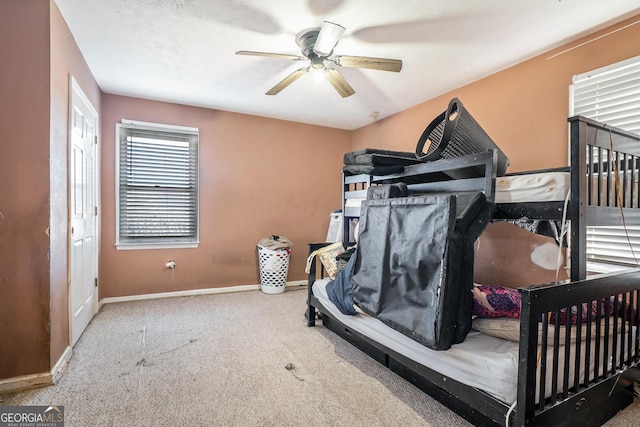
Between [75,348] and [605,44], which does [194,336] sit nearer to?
[75,348]

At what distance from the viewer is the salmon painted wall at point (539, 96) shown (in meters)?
2.28

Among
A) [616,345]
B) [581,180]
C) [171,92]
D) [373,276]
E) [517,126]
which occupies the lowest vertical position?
[616,345]

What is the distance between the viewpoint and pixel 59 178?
2162 mm

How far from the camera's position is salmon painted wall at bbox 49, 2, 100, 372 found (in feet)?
6.71

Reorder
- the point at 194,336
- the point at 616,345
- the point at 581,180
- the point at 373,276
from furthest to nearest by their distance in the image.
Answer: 1. the point at 194,336
2. the point at 373,276
3. the point at 616,345
4. the point at 581,180

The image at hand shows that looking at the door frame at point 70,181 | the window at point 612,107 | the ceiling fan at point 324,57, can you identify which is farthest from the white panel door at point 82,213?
the window at point 612,107

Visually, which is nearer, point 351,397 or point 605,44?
point 351,397

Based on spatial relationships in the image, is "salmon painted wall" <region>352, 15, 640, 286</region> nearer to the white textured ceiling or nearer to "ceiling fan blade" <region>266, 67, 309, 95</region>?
the white textured ceiling

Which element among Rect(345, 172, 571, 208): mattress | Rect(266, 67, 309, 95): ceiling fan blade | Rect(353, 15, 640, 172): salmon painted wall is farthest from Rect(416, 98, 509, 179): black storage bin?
Rect(266, 67, 309, 95): ceiling fan blade

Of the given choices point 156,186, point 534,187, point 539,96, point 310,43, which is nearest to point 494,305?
point 534,187

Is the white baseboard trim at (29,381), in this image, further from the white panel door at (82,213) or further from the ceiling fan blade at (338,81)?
the ceiling fan blade at (338,81)

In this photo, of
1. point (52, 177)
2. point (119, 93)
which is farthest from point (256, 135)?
point (52, 177)

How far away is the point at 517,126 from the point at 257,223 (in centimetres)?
323

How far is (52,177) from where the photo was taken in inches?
79.8
